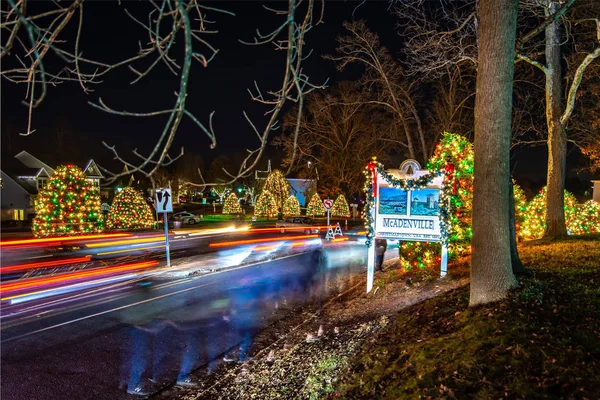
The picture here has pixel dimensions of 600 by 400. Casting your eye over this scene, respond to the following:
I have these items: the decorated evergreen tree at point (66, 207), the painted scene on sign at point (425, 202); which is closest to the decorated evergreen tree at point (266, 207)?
the decorated evergreen tree at point (66, 207)

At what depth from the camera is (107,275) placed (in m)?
13.9

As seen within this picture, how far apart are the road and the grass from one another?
307 cm

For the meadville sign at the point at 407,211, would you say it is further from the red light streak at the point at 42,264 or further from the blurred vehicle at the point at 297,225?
the blurred vehicle at the point at 297,225

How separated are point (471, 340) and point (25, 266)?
17663 mm

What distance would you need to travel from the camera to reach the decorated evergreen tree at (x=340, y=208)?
49.2 m

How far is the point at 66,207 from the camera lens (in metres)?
28.6

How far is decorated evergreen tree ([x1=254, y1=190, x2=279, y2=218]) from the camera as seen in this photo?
50.1m

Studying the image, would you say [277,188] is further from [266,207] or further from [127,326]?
[127,326]

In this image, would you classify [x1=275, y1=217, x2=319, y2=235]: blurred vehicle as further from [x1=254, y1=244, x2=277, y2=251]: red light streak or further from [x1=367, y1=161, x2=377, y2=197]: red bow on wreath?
[x1=367, y1=161, x2=377, y2=197]: red bow on wreath

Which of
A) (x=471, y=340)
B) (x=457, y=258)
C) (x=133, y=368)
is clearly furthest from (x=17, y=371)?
(x=457, y=258)

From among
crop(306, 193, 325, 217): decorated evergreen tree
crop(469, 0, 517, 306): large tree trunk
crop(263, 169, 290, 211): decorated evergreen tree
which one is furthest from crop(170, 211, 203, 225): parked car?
crop(469, 0, 517, 306): large tree trunk

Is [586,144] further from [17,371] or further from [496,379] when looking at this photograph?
[17,371]

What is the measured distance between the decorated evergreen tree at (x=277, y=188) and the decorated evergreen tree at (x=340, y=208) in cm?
745

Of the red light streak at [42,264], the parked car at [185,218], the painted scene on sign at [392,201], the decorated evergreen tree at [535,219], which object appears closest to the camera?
the painted scene on sign at [392,201]
